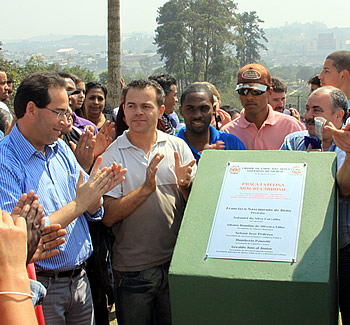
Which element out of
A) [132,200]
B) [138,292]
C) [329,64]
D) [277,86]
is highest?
[329,64]

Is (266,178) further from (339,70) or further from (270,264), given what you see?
(339,70)

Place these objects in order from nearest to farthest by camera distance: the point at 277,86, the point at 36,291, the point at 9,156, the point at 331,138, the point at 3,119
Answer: the point at 36,291 < the point at 9,156 < the point at 331,138 < the point at 3,119 < the point at 277,86

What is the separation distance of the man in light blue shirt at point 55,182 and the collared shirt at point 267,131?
5.75 feet

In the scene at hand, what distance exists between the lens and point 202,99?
4094 mm

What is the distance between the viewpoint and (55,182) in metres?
3.13

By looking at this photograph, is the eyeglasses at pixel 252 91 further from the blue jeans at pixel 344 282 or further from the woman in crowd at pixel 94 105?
the woman in crowd at pixel 94 105

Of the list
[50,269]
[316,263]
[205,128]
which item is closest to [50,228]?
[50,269]

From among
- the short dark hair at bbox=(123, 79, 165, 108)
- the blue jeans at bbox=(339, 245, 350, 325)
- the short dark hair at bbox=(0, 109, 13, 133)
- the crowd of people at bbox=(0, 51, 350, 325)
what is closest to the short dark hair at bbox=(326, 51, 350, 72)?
the crowd of people at bbox=(0, 51, 350, 325)

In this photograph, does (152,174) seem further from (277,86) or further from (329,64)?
(277,86)

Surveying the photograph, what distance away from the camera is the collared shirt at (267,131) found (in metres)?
4.41

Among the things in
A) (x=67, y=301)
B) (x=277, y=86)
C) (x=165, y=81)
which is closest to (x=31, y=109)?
(x=67, y=301)

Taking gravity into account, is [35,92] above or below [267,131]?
above

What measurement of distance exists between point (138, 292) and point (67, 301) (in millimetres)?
506

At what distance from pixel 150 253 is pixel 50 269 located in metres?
0.72
